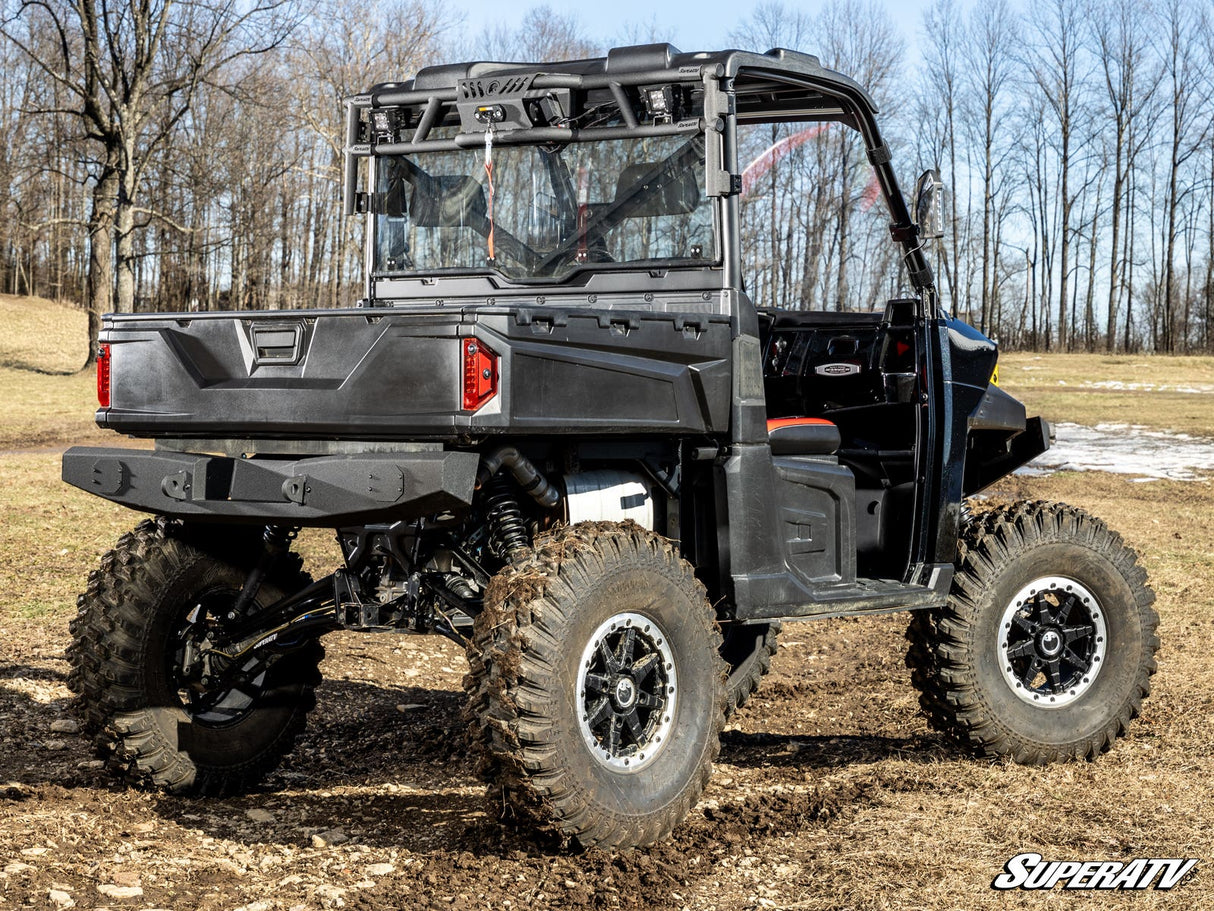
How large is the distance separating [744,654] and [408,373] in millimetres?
3000

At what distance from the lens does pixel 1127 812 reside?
4953mm

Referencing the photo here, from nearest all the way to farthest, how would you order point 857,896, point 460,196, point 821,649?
point 857,896 < point 460,196 < point 821,649

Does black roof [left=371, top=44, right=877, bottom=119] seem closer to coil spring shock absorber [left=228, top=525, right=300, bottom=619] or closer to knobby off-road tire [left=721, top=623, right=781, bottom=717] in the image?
coil spring shock absorber [left=228, top=525, right=300, bottom=619]

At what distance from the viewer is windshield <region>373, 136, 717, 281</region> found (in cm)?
513

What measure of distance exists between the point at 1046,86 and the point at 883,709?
49485 mm

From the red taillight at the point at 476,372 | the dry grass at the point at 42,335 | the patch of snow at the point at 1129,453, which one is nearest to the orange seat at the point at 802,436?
the red taillight at the point at 476,372

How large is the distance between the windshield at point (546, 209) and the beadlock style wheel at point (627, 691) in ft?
4.82

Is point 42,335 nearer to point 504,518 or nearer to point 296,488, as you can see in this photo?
point 504,518

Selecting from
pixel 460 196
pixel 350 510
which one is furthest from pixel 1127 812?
pixel 460 196

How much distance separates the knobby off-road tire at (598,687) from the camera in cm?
412

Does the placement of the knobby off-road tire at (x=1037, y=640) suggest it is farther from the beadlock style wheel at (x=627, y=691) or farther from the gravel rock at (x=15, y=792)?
the gravel rock at (x=15, y=792)

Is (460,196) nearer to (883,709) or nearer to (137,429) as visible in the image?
(137,429)

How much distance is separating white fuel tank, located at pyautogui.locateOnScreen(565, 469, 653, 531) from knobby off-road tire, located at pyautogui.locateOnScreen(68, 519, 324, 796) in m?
1.34

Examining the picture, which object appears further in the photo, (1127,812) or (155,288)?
(155,288)
